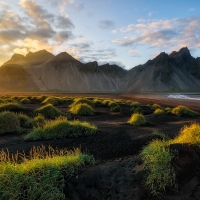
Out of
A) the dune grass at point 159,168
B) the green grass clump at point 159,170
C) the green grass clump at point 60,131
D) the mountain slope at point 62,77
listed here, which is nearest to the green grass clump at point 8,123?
the green grass clump at point 60,131

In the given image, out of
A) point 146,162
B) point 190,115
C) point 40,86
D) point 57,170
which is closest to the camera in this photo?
point 57,170

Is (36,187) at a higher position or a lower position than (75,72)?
lower

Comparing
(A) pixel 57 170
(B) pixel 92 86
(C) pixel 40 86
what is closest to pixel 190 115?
(A) pixel 57 170

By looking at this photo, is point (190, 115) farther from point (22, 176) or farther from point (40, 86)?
point (40, 86)

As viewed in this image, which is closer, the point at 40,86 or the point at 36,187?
the point at 36,187

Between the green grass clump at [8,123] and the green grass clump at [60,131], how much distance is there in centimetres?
288

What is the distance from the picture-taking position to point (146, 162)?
22.9 ft

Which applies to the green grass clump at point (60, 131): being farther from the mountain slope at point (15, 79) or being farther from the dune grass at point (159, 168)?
the mountain slope at point (15, 79)

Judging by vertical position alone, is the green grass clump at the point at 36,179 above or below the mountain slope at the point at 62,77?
below

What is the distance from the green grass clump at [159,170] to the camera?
640 centimetres

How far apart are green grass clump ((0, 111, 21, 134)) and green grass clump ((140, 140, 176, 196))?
11129mm

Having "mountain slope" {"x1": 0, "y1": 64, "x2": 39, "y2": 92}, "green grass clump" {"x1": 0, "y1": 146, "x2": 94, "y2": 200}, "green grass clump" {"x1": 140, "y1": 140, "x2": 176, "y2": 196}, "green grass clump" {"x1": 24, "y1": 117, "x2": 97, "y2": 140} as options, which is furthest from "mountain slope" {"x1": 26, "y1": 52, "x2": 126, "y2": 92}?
"green grass clump" {"x1": 140, "y1": 140, "x2": 176, "y2": 196}

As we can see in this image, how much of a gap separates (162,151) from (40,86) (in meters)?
171

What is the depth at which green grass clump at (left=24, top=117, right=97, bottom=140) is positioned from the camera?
1312cm
